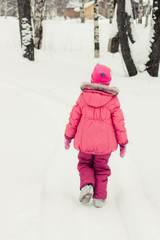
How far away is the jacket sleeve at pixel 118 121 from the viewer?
111 inches

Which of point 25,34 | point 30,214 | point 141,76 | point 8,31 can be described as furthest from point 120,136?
point 8,31

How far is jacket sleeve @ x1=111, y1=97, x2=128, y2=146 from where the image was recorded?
9.27ft

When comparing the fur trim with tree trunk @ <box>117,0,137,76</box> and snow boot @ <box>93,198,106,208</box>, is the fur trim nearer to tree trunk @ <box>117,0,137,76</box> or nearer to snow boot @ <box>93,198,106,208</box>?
snow boot @ <box>93,198,106,208</box>

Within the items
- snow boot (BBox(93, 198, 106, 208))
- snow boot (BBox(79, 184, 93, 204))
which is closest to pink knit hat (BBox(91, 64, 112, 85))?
snow boot (BBox(79, 184, 93, 204))

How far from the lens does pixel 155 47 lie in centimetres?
863

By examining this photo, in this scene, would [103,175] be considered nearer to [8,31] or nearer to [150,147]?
[150,147]

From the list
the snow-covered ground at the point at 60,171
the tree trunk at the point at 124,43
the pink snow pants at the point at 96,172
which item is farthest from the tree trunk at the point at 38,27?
the pink snow pants at the point at 96,172

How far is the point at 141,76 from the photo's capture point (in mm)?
8969

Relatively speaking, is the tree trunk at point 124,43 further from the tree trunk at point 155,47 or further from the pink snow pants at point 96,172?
the pink snow pants at point 96,172

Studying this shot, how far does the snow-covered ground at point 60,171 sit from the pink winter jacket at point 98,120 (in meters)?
0.64

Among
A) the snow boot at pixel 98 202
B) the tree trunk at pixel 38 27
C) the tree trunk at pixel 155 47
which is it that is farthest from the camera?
the tree trunk at pixel 38 27

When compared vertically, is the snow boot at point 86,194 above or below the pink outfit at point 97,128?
below

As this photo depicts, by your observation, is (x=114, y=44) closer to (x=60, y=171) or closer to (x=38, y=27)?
(x=38, y=27)

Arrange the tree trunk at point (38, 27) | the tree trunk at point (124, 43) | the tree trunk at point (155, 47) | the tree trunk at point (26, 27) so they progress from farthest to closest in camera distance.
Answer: the tree trunk at point (38, 27)
the tree trunk at point (26, 27)
the tree trunk at point (124, 43)
the tree trunk at point (155, 47)
